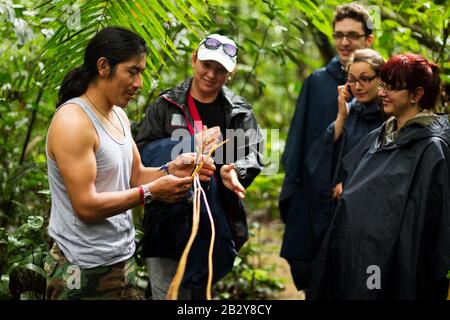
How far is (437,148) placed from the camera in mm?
3129

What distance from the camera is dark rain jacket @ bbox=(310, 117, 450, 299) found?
10.2 feet

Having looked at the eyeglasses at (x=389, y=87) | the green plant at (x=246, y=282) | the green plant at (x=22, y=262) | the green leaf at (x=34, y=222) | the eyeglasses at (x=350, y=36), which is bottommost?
the green plant at (x=246, y=282)

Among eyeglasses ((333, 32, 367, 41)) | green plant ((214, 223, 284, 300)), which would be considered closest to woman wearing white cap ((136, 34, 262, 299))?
eyeglasses ((333, 32, 367, 41))

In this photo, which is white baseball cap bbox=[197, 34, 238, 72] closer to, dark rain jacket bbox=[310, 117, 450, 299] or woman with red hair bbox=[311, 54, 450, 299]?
woman with red hair bbox=[311, 54, 450, 299]

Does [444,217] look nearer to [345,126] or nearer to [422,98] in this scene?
[422,98]

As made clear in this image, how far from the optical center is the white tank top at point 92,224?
270cm

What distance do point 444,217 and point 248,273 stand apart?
2440 mm

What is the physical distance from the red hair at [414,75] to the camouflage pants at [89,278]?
1.75m

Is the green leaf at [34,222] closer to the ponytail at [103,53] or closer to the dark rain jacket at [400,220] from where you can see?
the ponytail at [103,53]

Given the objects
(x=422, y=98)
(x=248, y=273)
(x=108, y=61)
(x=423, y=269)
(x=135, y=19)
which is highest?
(x=135, y=19)

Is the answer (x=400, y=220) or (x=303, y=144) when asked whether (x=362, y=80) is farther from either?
(x=400, y=220)

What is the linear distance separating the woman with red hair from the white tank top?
132 cm

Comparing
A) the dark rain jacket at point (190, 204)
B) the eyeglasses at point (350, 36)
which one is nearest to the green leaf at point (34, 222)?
the dark rain jacket at point (190, 204)

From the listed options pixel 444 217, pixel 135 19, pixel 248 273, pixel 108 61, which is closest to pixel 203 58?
pixel 135 19
